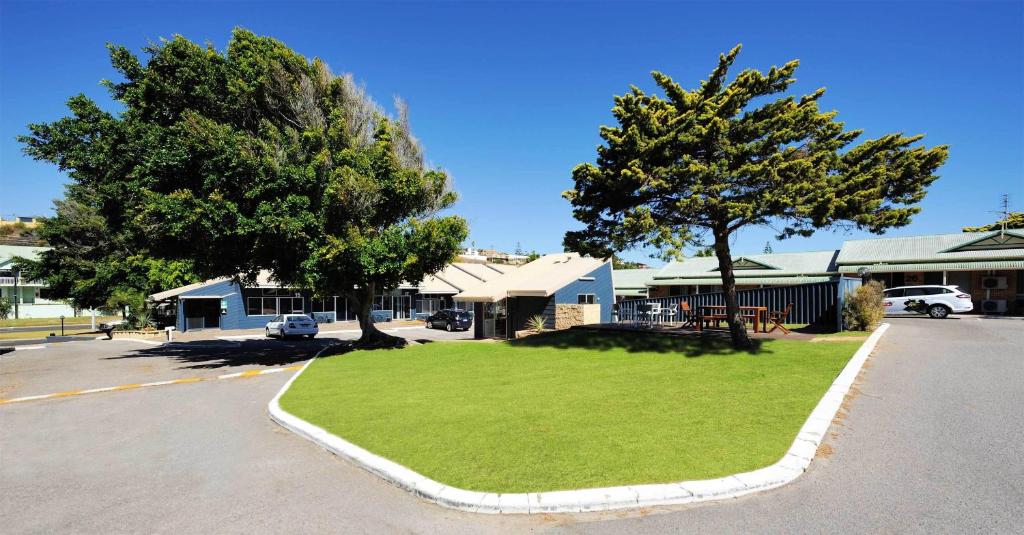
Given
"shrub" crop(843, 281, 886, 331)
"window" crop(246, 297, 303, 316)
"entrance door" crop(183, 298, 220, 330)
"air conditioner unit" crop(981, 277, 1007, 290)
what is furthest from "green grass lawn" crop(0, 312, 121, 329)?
"air conditioner unit" crop(981, 277, 1007, 290)

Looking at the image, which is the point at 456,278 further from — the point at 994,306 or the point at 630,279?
the point at 994,306

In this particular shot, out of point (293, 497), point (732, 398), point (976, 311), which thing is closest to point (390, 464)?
point (293, 497)

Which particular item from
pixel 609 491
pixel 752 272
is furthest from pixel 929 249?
pixel 609 491

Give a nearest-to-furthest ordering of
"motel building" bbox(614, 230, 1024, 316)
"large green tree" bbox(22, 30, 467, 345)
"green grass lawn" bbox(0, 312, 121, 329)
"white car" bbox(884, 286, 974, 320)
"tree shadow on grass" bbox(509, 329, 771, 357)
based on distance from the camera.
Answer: "tree shadow on grass" bbox(509, 329, 771, 357)
"large green tree" bbox(22, 30, 467, 345)
"white car" bbox(884, 286, 974, 320)
"motel building" bbox(614, 230, 1024, 316)
"green grass lawn" bbox(0, 312, 121, 329)

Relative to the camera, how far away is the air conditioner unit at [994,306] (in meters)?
26.6

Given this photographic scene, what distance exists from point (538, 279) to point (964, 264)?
22.3 metres

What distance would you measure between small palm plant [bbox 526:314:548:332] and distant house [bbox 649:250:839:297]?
37.7 feet

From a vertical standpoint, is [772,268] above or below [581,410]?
above

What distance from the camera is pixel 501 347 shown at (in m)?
18.1

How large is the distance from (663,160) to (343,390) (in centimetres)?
979

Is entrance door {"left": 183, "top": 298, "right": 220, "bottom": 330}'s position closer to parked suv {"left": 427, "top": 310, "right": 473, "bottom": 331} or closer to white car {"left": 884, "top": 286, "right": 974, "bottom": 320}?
parked suv {"left": 427, "top": 310, "right": 473, "bottom": 331}

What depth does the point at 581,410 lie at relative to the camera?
26.5ft

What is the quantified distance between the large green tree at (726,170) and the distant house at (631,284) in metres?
24.2

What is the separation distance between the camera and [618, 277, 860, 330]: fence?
16.7 metres
